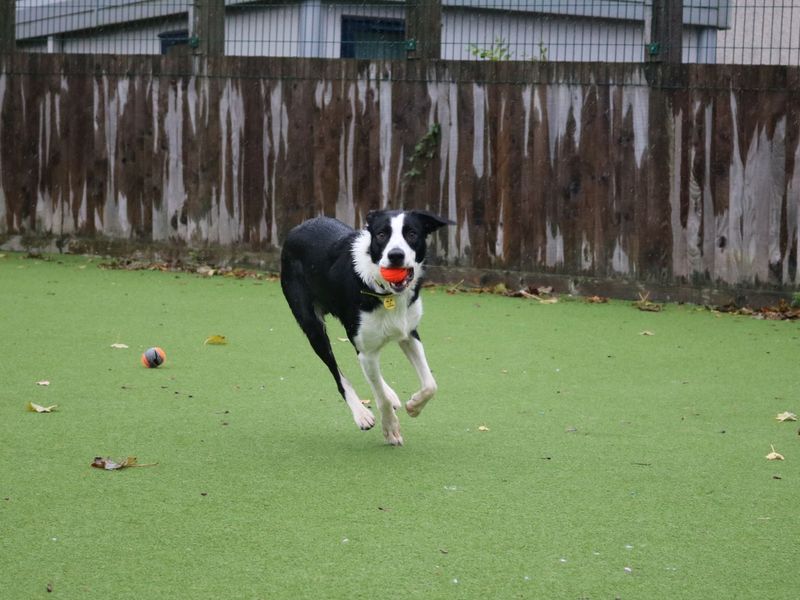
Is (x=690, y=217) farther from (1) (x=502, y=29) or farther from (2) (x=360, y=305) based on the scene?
(2) (x=360, y=305)

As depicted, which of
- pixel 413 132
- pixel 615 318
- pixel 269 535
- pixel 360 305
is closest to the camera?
pixel 269 535

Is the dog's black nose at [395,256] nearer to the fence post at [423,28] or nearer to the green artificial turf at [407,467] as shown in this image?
the green artificial turf at [407,467]

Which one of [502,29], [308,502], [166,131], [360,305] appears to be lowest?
[308,502]

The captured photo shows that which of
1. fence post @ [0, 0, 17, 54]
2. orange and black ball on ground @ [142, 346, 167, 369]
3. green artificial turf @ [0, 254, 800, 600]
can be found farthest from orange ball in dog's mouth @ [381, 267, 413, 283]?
fence post @ [0, 0, 17, 54]

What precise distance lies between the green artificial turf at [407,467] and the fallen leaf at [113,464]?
0.06 m

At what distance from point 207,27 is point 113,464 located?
7.78 metres

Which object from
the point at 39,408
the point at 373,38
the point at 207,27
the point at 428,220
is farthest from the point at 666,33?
the point at 39,408

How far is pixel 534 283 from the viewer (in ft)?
35.6

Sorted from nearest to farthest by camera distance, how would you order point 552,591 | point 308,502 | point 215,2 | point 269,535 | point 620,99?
point 552,591 → point 269,535 → point 308,502 → point 620,99 → point 215,2

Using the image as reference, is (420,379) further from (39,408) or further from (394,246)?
(39,408)

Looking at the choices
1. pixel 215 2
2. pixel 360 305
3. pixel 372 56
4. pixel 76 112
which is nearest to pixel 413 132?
pixel 372 56

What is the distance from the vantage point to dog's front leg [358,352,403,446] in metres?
5.73

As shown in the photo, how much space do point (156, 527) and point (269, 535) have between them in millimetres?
404

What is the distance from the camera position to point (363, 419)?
19.2 ft
